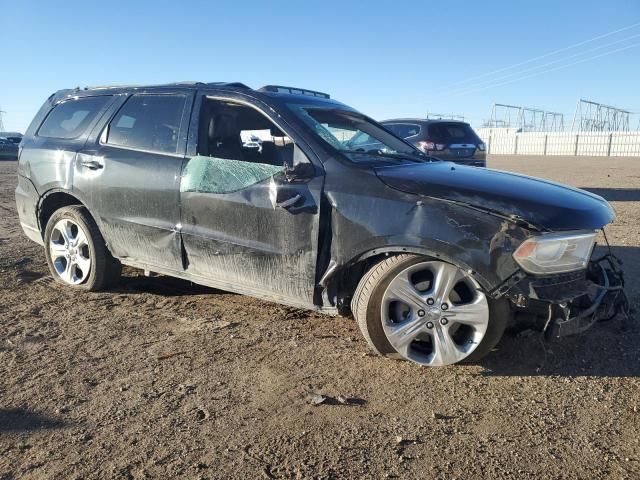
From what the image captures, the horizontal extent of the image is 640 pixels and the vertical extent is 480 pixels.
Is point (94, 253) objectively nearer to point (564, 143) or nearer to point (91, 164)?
point (91, 164)

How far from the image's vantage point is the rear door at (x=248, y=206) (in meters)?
3.43

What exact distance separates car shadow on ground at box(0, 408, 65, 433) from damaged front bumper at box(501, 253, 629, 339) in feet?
8.21

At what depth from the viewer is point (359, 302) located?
3.32 meters

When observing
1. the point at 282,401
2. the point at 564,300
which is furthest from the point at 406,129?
the point at 282,401

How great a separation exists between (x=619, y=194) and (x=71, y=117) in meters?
12.8

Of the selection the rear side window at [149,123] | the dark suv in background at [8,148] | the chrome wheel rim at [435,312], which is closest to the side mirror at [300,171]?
the chrome wheel rim at [435,312]

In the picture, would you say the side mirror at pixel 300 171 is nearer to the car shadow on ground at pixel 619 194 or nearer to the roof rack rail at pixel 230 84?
the roof rack rail at pixel 230 84

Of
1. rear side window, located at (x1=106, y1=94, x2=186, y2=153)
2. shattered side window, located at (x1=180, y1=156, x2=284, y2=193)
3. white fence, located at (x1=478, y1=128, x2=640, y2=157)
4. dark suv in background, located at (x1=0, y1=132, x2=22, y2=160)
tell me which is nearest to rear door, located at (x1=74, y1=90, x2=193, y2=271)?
rear side window, located at (x1=106, y1=94, x2=186, y2=153)

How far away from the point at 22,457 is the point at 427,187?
2.50m

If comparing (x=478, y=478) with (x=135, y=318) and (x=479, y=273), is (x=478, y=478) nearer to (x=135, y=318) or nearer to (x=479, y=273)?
(x=479, y=273)

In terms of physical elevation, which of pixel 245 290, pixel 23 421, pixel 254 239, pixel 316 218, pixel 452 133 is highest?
pixel 452 133

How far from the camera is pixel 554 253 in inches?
116

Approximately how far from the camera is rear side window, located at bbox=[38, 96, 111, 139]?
4719mm

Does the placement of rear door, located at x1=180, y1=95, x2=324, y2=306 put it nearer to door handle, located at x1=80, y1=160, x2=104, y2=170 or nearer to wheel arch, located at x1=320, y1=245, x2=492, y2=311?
wheel arch, located at x1=320, y1=245, x2=492, y2=311
